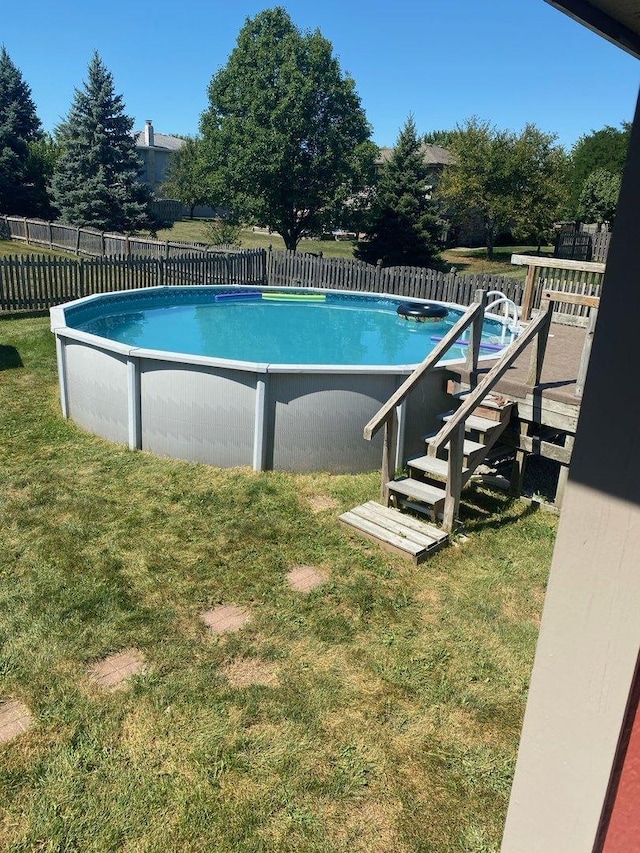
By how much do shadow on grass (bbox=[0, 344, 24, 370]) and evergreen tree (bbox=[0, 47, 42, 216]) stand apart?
79.8ft

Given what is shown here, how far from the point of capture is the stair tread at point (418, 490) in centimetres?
562

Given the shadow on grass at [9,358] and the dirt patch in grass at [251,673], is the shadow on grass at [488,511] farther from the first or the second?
the shadow on grass at [9,358]

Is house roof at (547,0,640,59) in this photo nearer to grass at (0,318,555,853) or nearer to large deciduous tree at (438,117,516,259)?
grass at (0,318,555,853)

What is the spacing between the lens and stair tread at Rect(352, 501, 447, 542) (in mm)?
5375

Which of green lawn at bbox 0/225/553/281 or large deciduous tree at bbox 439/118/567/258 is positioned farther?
large deciduous tree at bbox 439/118/567/258

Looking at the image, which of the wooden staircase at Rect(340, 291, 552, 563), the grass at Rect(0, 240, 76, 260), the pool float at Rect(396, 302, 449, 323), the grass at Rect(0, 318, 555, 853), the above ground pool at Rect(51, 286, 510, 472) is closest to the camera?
the grass at Rect(0, 318, 555, 853)

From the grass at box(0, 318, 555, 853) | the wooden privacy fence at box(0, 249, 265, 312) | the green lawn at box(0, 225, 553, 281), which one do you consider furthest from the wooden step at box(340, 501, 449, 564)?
the green lawn at box(0, 225, 553, 281)

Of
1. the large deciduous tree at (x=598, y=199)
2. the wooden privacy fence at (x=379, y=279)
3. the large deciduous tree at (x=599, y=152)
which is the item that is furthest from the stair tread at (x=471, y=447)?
the large deciduous tree at (x=599, y=152)

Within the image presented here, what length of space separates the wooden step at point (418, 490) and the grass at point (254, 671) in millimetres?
442

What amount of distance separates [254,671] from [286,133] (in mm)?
26682

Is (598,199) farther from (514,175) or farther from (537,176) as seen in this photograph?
(514,175)

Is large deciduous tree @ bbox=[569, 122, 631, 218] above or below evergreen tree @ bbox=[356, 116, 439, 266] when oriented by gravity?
above

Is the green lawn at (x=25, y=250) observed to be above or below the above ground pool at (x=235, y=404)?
above

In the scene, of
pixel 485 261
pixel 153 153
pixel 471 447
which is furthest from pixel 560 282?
pixel 153 153
